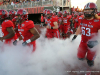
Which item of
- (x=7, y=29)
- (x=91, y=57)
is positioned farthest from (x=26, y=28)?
(x=91, y=57)

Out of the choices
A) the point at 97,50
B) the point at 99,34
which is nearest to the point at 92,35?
the point at 99,34

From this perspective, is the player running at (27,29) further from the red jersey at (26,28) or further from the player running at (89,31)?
the player running at (89,31)

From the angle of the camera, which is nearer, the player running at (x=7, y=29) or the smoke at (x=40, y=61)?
the smoke at (x=40, y=61)

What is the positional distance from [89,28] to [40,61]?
5.06 feet

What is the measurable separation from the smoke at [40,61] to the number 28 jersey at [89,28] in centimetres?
73

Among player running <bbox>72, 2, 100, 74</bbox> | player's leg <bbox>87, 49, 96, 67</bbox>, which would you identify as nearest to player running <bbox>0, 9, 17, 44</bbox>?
player running <bbox>72, 2, 100, 74</bbox>

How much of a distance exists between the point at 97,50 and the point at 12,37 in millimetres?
2400

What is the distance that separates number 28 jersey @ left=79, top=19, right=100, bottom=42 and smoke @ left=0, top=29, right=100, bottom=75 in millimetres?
731

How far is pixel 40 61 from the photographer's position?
291 cm

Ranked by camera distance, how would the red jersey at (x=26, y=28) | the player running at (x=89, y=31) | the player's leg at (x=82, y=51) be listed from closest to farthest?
the player running at (x=89, y=31) < the red jersey at (x=26, y=28) < the player's leg at (x=82, y=51)

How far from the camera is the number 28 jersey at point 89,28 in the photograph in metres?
2.42

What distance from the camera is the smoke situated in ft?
9.04

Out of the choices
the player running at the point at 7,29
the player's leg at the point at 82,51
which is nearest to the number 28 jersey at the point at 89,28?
the player's leg at the point at 82,51

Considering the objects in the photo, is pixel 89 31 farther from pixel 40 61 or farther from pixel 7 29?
pixel 7 29
